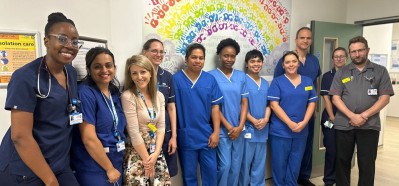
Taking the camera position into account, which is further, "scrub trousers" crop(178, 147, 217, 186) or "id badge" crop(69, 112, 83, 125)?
"scrub trousers" crop(178, 147, 217, 186)

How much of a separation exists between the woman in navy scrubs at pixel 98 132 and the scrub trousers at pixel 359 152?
1959 millimetres

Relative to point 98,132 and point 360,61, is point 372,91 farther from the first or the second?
point 98,132

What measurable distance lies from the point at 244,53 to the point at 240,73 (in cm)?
37

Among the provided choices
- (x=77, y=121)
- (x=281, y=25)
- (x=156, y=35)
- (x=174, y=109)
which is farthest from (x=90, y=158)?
(x=281, y=25)

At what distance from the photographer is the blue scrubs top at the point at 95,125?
1.42 meters

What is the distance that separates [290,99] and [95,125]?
1745 mm

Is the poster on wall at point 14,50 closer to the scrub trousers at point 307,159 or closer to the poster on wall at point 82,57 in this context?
the poster on wall at point 82,57

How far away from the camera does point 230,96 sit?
2344 mm

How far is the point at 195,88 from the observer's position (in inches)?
84.9

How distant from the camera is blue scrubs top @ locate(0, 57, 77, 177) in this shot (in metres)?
1.09

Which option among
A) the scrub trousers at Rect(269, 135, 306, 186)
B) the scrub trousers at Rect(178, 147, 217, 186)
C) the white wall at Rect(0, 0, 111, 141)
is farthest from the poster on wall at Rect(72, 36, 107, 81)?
the scrub trousers at Rect(269, 135, 306, 186)

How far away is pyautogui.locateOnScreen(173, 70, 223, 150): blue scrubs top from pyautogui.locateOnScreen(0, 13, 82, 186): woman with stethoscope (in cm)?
97

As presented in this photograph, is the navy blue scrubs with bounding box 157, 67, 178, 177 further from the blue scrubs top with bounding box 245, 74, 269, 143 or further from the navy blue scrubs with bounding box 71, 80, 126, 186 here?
the blue scrubs top with bounding box 245, 74, 269, 143

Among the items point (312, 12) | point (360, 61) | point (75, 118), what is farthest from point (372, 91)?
point (75, 118)
